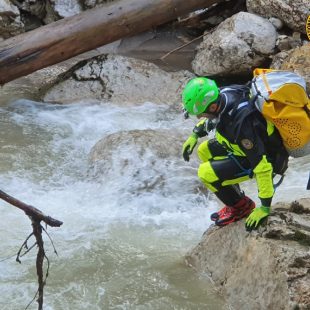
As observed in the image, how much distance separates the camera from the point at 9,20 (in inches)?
397

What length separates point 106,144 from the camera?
682 cm

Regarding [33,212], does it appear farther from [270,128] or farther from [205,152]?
[205,152]

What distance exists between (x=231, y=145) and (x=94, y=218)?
7.07 ft

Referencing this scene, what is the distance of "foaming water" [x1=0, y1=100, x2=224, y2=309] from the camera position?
4.24 meters

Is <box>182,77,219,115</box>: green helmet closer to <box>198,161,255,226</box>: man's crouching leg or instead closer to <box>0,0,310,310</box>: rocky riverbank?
<box>198,161,255,226</box>: man's crouching leg

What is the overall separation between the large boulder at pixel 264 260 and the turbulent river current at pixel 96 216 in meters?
0.16

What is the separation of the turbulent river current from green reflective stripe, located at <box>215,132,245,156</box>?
1.09 metres

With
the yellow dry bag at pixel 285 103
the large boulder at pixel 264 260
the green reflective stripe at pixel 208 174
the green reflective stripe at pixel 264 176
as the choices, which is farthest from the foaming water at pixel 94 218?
the yellow dry bag at pixel 285 103

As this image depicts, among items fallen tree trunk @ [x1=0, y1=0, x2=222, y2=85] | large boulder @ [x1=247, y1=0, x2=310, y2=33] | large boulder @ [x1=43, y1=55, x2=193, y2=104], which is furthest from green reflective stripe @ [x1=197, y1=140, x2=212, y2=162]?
large boulder @ [x1=247, y1=0, x2=310, y2=33]

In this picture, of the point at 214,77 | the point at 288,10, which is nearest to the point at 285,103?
the point at 214,77

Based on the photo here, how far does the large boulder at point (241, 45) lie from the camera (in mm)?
8711

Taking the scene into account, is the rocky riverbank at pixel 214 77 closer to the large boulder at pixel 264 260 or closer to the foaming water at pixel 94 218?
the large boulder at pixel 264 260

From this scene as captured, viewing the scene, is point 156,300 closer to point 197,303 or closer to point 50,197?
point 197,303

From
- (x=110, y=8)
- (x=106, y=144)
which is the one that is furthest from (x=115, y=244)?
(x=110, y=8)
